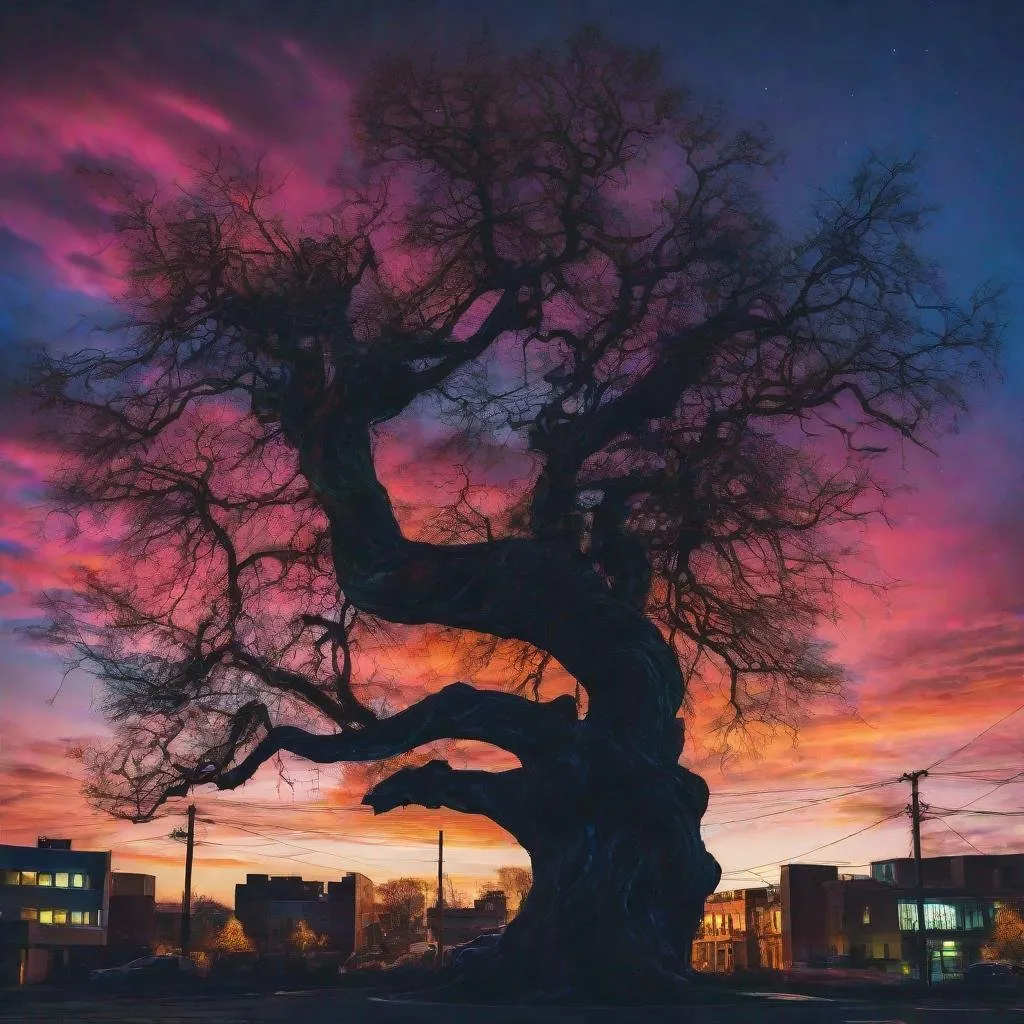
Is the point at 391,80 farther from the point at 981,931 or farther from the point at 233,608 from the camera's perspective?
the point at 981,931

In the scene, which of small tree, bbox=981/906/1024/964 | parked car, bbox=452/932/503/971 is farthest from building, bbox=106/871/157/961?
parked car, bbox=452/932/503/971

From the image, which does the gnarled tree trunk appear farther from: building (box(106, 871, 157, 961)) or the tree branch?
building (box(106, 871, 157, 961))

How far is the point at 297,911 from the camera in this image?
126250mm

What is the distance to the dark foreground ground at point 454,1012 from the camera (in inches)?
523

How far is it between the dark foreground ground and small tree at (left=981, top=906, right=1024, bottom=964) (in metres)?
84.5

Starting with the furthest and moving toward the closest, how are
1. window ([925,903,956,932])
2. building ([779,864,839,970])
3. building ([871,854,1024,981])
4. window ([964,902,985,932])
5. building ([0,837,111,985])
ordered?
1. building ([779,864,839,970])
2. building ([0,837,111,985])
3. window ([964,902,985,932])
4. window ([925,903,956,932])
5. building ([871,854,1024,981])

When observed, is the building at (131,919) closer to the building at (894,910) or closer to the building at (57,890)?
the building at (57,890)

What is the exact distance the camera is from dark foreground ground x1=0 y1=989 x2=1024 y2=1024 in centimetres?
1328

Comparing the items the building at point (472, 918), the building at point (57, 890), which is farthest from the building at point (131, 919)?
the building at point (472, 918)

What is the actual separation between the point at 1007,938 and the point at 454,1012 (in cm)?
9260

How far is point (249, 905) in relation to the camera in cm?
12850

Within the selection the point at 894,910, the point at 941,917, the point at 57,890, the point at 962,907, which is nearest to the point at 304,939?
the point at 57,890

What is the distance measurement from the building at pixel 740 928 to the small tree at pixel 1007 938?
1939cm

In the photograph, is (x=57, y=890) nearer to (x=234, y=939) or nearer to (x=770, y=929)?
(x=234, y=939)
